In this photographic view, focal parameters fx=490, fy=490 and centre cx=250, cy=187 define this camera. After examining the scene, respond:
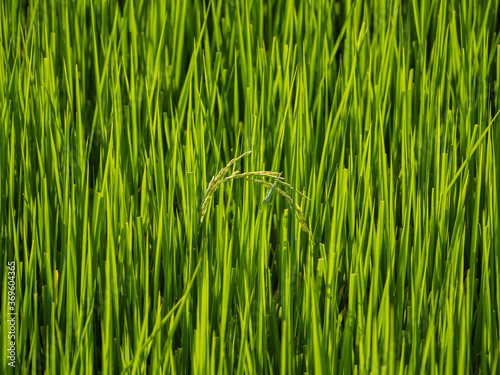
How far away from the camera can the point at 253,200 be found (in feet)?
3.39

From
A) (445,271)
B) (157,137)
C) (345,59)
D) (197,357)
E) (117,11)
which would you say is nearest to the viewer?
(197,357)

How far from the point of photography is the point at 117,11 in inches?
61.2

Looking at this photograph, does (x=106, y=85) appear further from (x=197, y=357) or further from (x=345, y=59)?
(x=197, y=357)

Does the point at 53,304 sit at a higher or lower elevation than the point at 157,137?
lower

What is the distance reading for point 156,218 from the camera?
3.72 feet

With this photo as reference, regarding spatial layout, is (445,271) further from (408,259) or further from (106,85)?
(106,85)

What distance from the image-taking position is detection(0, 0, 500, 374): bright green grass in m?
0.95

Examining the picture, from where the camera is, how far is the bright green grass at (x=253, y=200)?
0.95m

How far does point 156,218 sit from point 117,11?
2.57 feet

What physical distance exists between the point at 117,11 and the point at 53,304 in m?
0.99

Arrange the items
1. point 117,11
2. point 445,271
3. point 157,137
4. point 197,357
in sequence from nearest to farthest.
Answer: point 197,357
point 445,271
point 157,137
point 117,11

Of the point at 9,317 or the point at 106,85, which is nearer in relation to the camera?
the point at 9,317

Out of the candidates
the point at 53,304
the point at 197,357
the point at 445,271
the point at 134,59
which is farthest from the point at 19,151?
the point at 445,271

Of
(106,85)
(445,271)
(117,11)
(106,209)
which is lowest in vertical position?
(445,271)
